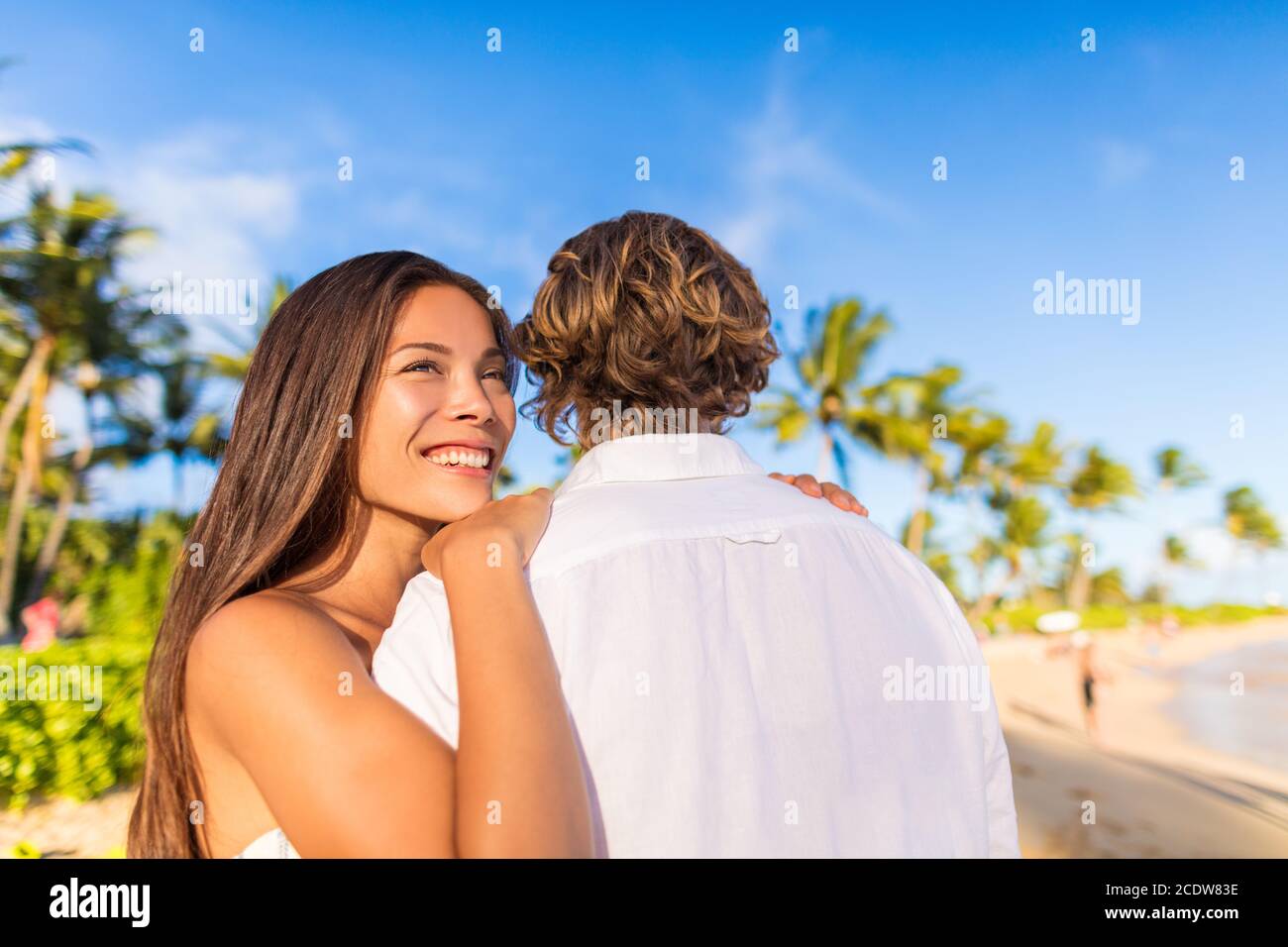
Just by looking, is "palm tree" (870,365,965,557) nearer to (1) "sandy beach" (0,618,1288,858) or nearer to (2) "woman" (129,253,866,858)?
(1) "sandy beach" (0,618,1288,858)

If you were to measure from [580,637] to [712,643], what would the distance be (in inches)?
8.5

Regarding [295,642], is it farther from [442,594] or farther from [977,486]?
[977,486]

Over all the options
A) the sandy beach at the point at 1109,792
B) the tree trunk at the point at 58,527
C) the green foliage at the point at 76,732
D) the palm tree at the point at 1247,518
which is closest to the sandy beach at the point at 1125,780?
the sandy beach at the point at 1109,792

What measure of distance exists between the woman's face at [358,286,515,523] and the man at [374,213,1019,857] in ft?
1.31

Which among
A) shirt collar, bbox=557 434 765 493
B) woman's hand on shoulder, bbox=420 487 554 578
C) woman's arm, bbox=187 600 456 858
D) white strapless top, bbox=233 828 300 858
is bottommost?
white strapless top, bbox=233 828 300 858

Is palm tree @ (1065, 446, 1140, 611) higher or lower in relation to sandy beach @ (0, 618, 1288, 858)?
higher

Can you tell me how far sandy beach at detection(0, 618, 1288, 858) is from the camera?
8.85 m

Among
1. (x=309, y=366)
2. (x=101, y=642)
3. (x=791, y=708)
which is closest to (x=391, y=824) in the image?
(x=791, y=708)

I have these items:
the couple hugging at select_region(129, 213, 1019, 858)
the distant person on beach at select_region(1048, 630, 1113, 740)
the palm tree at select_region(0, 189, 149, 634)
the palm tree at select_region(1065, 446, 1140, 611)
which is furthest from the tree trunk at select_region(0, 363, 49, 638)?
the palm tree at select_region(1065, 446, 1140, 611)

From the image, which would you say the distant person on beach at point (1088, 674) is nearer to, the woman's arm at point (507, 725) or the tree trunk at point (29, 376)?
the woman's arm at point (507, 725)

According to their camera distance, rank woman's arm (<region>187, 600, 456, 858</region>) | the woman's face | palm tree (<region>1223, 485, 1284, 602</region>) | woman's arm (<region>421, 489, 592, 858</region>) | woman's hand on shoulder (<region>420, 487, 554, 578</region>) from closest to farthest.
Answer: woman's arm (<region>421, 489, 592, 858</region>) < woman's arm (<region>187, 600, 456, 858</region>) < woman's hand on shoulder (<region>420, 487, 554, 578</region>) < the woman's face < palm tree (<region>1223, 485, 1284, 602</region>)

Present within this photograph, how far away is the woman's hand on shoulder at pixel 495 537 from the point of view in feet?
4.48

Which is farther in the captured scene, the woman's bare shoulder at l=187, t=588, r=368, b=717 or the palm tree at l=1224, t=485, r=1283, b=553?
the palm tree at l=1224, t=485, r=1283, b=553
